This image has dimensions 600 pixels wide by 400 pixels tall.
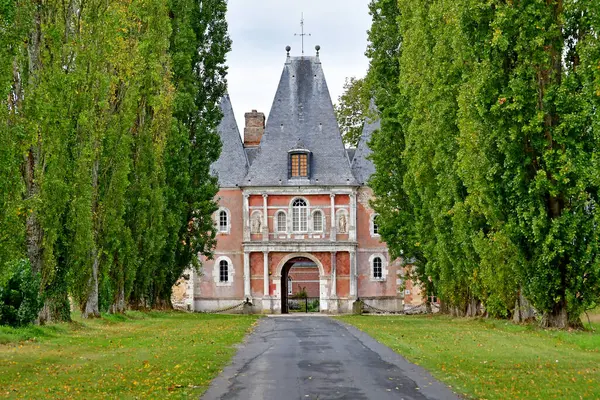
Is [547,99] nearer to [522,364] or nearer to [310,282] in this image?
[522,364]

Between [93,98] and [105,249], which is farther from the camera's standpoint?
[105,249]

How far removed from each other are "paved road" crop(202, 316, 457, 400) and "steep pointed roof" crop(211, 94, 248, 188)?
112 feet

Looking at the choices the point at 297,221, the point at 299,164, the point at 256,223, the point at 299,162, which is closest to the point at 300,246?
the point at 297,221

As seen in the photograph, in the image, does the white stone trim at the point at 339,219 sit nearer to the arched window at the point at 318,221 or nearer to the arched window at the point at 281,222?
the arched window at the point at 318,221

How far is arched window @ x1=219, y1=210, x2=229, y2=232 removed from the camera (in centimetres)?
5328

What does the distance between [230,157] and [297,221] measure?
227 inches

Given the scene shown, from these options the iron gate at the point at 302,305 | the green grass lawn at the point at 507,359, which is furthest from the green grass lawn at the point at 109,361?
the iron gate at the point at 302,305

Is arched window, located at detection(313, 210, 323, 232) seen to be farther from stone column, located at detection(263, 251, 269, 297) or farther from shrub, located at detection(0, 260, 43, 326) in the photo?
shrub, located at detection(0, 260, 43, 326)

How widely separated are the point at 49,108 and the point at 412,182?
1635cm

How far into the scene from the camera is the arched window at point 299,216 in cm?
5212

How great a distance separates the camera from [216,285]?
5312 centimetres

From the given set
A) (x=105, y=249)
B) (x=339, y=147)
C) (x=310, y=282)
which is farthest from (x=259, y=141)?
(x=105, y=249)

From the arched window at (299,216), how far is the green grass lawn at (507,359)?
28.3 m

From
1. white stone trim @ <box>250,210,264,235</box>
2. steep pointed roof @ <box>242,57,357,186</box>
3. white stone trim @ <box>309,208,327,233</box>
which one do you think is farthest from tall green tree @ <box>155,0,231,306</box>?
steep pointed roof @ <box>242,57,357,186</box>
